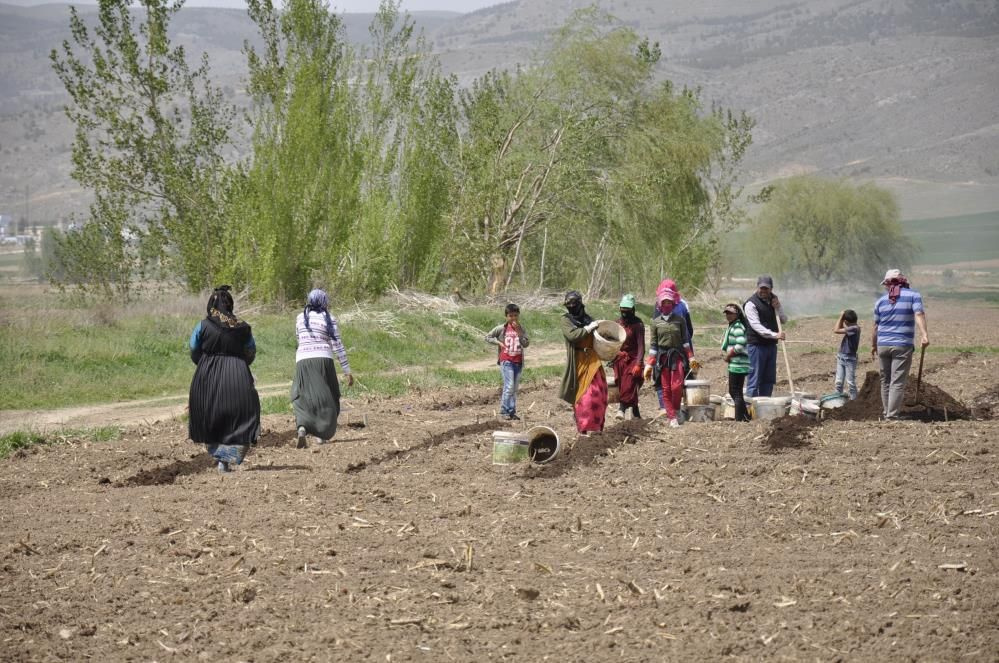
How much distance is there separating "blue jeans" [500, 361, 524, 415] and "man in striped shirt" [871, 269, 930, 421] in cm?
388

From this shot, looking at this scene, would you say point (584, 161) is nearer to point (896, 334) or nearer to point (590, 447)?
point (896, 334)

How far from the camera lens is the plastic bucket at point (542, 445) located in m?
11.1

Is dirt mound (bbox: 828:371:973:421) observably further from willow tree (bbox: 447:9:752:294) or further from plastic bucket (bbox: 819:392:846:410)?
willow tree (bbox: 447:9:752:294)

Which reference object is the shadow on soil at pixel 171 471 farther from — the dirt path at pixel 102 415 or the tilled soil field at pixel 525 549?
the dirt path at pixel 102 415

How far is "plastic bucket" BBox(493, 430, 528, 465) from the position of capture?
36.5 feet

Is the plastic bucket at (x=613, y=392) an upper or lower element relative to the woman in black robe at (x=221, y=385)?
lower

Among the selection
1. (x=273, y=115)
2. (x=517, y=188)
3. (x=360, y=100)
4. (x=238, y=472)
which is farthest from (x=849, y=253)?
(x=238, y=472)

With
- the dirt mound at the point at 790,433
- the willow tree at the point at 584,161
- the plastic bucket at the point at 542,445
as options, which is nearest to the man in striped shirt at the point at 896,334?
the dirt mound at the point at 790,433

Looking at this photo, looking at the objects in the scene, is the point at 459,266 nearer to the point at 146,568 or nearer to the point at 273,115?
the point at 273,115

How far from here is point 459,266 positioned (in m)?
34.9

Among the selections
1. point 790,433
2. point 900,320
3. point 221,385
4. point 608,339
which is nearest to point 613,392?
point 608,339

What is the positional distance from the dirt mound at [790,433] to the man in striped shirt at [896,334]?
0.90 m

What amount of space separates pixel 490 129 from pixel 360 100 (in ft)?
19.0

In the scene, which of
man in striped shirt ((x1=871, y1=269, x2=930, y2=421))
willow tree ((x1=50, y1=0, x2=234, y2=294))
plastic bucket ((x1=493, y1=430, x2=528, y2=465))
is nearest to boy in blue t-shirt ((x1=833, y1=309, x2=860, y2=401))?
man in striped shirt ((x1=871, y1=269, x2=930, y2=421))
